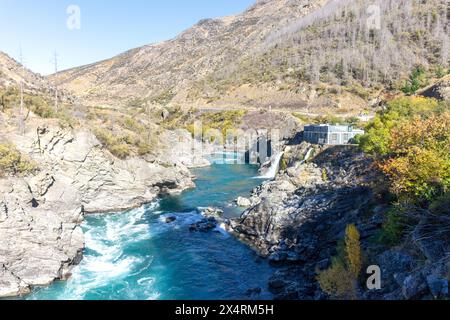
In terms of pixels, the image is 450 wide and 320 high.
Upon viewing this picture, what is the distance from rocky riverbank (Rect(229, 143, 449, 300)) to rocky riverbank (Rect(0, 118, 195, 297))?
13.7 metres

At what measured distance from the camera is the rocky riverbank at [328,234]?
1661 centimetres

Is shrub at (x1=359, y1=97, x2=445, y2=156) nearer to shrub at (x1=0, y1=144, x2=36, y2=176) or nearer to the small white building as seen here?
the small white building

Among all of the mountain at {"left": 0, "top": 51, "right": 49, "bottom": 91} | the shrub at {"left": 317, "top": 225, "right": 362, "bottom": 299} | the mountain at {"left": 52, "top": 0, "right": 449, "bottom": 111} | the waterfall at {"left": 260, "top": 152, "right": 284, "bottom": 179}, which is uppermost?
the mountain at {"left": 52, "top": 0, "right": 449, "bottom": 111}

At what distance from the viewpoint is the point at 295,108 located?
10506cm

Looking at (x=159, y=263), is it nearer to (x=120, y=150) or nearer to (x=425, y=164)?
(x=425, y=164)

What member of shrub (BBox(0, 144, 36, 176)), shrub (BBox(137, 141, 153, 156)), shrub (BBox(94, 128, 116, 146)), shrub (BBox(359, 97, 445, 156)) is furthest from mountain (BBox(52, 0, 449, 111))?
shrub (BBox(0, 144, 36, 176))

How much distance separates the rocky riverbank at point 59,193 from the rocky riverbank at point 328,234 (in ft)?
44.9

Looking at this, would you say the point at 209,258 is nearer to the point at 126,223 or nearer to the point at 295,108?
the point at 126,223

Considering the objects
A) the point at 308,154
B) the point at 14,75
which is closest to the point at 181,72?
the point at 14,75

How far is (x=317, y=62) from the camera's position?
400 ft

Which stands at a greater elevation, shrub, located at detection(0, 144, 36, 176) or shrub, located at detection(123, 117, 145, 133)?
shrub, located at detection(123, 117, 145, 133)

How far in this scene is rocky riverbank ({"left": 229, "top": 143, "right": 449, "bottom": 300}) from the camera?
16609mm

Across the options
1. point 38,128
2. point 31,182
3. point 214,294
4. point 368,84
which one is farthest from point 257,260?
point 368,84
